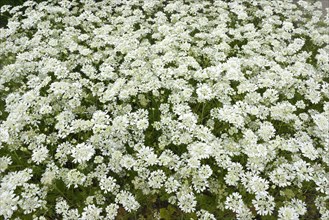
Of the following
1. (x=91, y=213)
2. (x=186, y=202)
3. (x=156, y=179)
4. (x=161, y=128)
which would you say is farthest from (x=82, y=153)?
(x=186, y=202)

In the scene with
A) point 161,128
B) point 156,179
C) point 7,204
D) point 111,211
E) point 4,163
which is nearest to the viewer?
point 7,204

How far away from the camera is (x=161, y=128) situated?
491cm

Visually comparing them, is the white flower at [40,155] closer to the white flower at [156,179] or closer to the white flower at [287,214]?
the white flower at [156,179]

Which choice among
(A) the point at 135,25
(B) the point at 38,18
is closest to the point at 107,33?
(A) the point at 135,25

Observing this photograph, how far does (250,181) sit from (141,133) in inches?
60.7

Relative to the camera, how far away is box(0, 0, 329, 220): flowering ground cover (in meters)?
4.27

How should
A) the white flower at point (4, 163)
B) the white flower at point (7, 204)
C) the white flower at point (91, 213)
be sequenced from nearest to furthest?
the white flower at point (7, 204) → the white flower at point (91, 213) → the white flower at point (4, 163)

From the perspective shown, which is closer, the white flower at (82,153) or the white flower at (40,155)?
the white flower at (82,153)

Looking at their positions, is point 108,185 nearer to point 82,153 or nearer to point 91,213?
point 91,213

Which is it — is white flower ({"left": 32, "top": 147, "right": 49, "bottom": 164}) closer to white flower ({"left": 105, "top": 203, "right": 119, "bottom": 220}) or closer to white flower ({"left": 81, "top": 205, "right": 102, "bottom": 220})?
white flower ({"left": 81, "top": 205, "right": 102, "bottom": 220})

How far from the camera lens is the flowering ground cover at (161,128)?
4273 millimetres

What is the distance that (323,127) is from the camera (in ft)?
16.0

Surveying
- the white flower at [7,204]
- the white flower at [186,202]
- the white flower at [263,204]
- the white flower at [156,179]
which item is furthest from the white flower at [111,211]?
the white flower at [263,204]

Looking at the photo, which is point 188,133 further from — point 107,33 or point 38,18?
point 38,18
